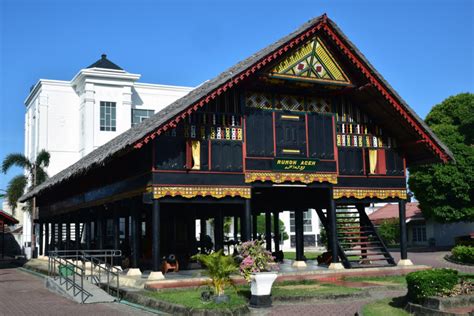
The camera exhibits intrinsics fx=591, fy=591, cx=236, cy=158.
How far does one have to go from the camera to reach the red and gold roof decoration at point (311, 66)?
22.5 metres

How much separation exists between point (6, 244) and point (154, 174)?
5230cm

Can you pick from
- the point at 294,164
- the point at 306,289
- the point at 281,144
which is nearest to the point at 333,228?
the point at 294,164

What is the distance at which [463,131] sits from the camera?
48188 mm

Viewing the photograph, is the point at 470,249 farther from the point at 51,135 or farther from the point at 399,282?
the point at 51,135

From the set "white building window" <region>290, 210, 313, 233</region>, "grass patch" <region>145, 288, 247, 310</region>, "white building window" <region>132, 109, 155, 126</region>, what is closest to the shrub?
"grass patch" <region>145, 288, 247, 310</region>

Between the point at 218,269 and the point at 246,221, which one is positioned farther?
the point at 246,221

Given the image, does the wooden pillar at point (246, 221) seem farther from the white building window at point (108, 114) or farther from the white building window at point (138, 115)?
the white building window at point (138, 115)

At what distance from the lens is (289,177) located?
912 inches

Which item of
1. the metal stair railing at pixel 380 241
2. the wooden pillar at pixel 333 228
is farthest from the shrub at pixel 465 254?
the wooden pillar at pixel 333 228

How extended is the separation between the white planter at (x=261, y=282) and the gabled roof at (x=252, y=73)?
632 centimetres

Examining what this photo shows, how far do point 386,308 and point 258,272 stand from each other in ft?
11.3

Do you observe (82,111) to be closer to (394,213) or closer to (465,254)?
(394,213)

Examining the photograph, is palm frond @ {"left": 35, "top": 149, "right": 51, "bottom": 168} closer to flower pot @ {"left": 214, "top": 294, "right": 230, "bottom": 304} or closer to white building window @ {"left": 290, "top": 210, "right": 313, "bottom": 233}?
white building window @ {"left": 290, "top": 210, "right": 313, "bottom": 233}

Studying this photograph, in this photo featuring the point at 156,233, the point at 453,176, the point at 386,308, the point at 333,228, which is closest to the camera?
the point at 386,308
